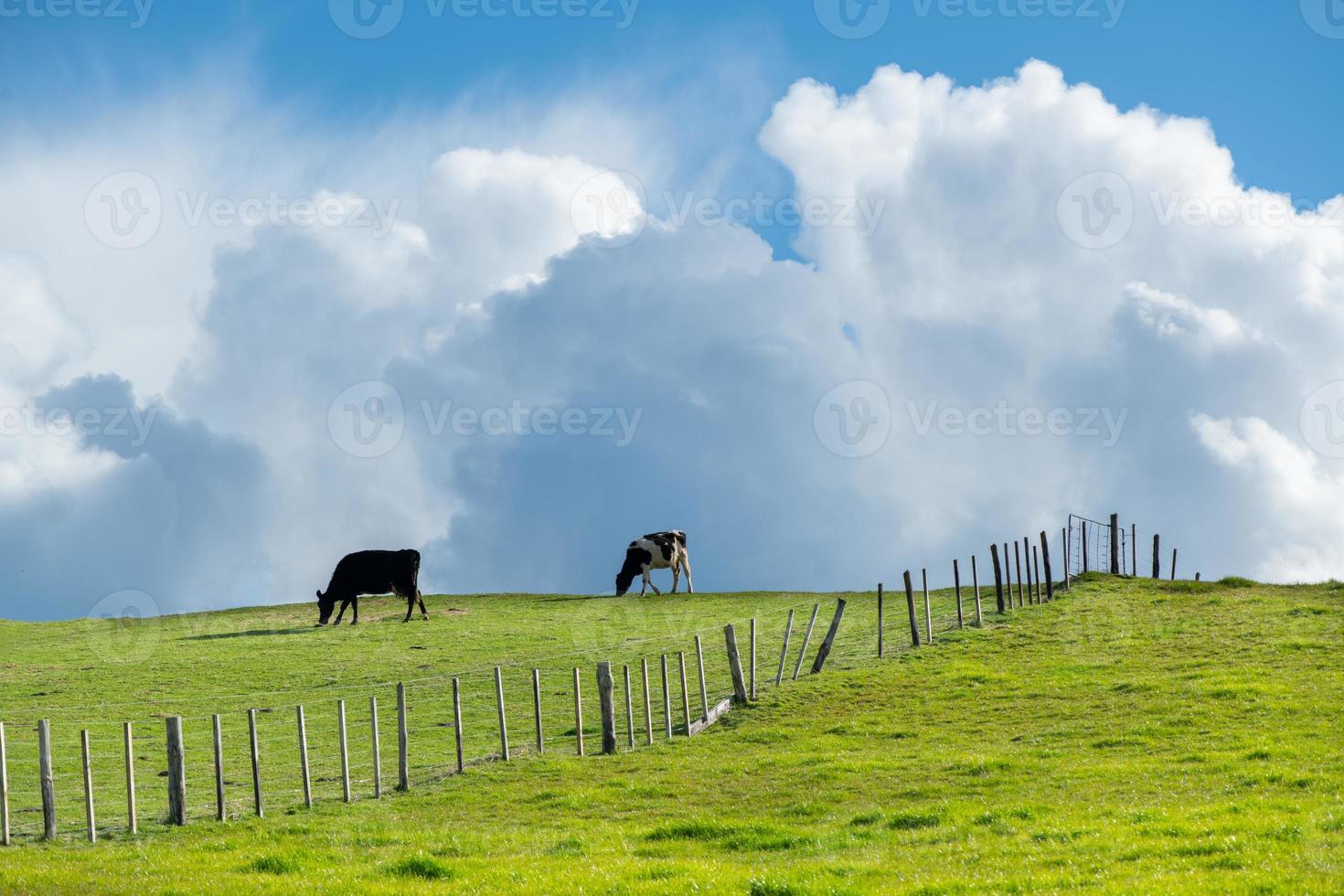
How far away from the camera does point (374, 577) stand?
160 ft

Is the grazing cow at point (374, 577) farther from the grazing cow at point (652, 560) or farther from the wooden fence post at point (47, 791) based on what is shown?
the wooden fence post at point (47, 791)

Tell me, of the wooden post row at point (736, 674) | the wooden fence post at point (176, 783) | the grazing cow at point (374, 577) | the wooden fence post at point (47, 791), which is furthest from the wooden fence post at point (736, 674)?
the grazing cow at point (374, 577)

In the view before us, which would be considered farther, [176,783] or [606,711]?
[606,711]

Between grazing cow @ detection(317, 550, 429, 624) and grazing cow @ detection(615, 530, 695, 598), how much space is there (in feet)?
29.6

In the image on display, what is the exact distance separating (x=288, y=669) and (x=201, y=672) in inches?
93.7

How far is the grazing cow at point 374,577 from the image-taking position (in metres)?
48.2

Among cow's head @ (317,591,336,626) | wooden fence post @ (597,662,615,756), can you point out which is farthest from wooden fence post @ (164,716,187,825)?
cow's head @ (317,591,336,626)

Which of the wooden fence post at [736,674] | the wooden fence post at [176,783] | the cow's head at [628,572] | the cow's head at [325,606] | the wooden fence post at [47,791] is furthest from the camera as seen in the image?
the cow's head at [628,572]

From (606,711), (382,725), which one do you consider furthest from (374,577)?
(606,711)

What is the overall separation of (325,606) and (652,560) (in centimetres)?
1323

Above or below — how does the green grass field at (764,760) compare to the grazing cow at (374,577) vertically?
below

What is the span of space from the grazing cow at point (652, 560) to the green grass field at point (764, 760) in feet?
30.1

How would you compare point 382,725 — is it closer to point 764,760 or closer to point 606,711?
point 606,711

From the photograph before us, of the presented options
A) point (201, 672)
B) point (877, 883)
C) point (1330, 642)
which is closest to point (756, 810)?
point (877, 883)
